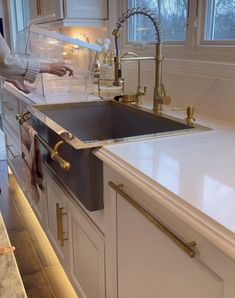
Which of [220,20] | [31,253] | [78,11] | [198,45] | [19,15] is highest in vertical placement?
[19,15]

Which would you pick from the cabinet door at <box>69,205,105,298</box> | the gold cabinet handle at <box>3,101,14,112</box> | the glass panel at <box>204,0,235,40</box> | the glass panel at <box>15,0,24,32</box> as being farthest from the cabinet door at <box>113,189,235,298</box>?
the glass panel at <box>15,0,24,32</box>

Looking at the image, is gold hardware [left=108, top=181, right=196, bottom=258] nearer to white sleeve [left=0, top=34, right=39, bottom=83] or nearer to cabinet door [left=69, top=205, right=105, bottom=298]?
cabinet door [left=69, top=205, right=105, bottom=298]

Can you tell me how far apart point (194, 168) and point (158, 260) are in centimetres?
24

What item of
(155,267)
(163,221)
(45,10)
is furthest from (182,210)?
(45,10)

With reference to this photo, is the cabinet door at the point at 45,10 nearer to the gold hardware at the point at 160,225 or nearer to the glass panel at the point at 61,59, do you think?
the glass panel at the point at 61,59

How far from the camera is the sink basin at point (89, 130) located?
3.64 feet

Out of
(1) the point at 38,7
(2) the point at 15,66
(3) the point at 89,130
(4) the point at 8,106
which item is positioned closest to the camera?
(2) the point at 15,66

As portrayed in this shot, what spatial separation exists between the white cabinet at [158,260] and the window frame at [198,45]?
0.86 meters

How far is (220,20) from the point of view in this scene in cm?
160

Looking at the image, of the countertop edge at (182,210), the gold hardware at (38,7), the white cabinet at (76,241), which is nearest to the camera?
the countertop edge at (182,210)

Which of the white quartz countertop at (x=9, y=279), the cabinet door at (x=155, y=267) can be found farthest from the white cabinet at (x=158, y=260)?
the white quartz countertop at (x=9, y=279)

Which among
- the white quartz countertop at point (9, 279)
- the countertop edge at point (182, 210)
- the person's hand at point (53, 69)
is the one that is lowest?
the countertop edge at point (182, 210)

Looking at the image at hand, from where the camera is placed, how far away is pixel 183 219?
2.20ft

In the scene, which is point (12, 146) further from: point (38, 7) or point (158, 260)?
point (158, 260)
